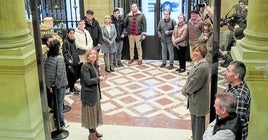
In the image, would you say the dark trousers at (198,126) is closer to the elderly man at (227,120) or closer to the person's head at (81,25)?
the elderly man at (227,120)

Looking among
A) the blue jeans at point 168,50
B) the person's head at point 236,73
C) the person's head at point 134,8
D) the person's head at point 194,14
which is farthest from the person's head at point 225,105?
the person's head at point 134,8

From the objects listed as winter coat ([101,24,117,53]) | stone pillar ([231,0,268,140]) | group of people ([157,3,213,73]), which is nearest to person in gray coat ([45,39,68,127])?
stone pillar ([231,0,268,140])

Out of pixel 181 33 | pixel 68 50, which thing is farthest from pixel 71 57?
pixel 181 33

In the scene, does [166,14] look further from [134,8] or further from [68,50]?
[68,50]

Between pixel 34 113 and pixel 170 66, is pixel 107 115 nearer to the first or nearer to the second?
pixel 34 113

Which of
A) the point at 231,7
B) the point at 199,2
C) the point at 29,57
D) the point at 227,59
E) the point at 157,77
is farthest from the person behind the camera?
the point at 199,2

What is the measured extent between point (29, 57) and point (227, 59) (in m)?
2.22

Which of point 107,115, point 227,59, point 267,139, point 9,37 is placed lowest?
Result: point 107,115

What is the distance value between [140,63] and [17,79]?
4.69m

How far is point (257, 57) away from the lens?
10.6ft

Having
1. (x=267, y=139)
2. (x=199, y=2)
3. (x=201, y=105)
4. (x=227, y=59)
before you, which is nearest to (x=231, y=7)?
(x=199, y=2)

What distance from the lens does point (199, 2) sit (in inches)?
304

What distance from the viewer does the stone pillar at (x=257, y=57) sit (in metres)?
3.23

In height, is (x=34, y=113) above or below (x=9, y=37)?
below
